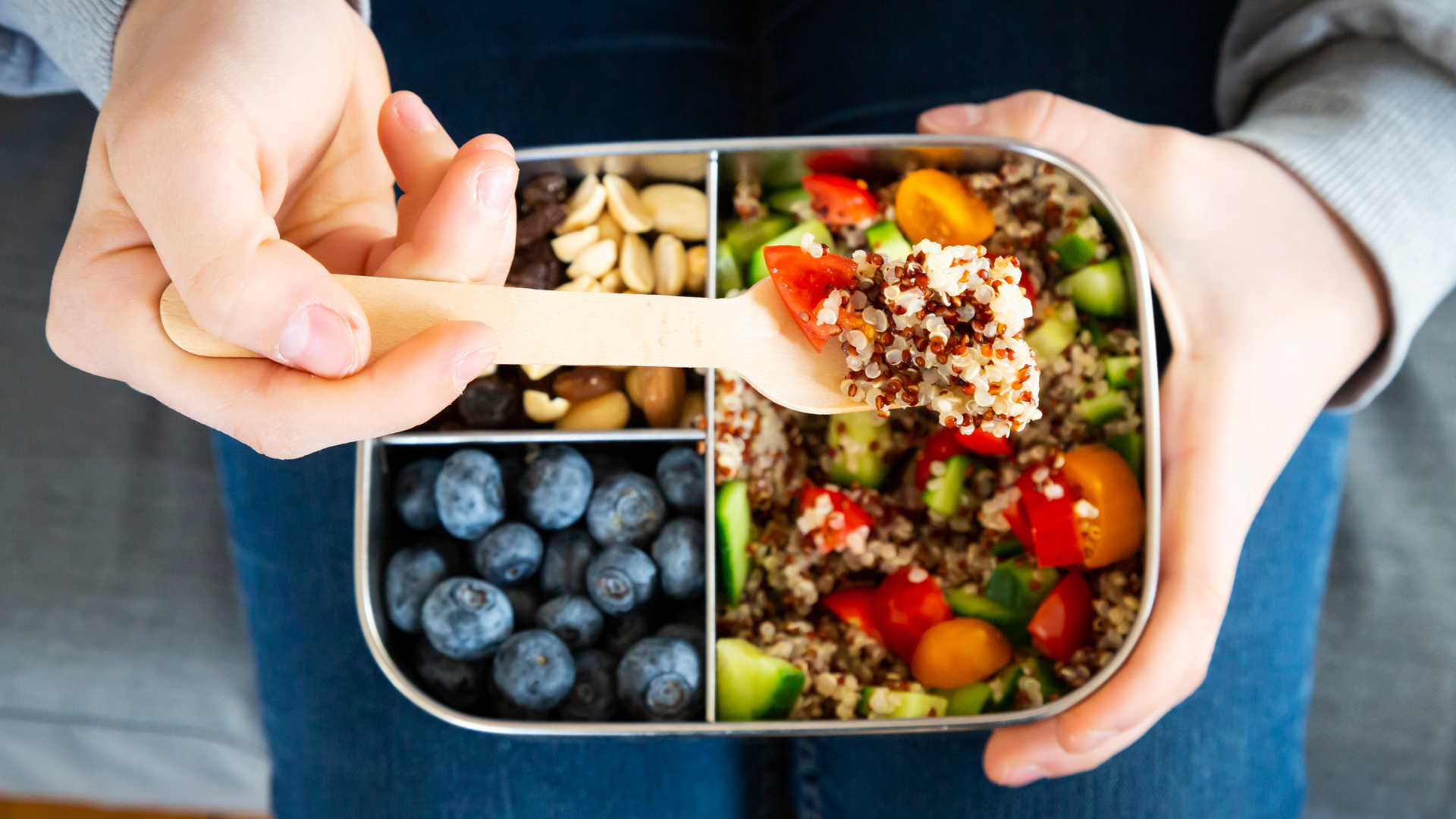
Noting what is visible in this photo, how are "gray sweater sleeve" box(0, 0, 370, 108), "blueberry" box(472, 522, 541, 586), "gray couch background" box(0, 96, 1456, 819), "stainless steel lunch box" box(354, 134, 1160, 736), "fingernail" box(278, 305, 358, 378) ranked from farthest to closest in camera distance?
"gray couch background" box(0, 96, 1456, 819) → "blueberry" box(472, 522, 541, 586) → "stainless steel lunch box" box(354, 134, 1160, 736) → "gray sweater sleeve" box(0, 0, 370, 108) → "fingernail" box(278, 305, 358, 378)

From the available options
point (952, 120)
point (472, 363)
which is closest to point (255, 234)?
point (472, 363)

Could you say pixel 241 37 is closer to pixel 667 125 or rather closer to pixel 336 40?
pixel 336 40

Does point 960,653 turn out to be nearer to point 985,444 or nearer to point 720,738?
point 985,444

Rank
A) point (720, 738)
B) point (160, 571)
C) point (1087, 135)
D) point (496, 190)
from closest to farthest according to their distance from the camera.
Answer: point (496, 190) < point (1087, 135) < point (720, 738) < point (160, 571)

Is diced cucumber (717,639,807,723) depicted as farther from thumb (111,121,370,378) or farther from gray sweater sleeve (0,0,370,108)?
gray sweater sleeve (0,0,370,108)

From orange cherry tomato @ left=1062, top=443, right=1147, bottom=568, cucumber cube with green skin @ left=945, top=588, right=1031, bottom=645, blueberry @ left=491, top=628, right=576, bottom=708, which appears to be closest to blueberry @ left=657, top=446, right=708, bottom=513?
blueberry @ left=491, top=628, right=576, bottom=708

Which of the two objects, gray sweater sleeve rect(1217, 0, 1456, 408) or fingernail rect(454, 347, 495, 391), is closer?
fingernail rect(454, 347, 495, 391)

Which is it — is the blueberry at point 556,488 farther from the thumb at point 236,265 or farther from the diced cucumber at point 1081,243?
the diced cucumber at point 1081,243

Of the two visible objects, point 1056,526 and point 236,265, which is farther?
point 1056,526
